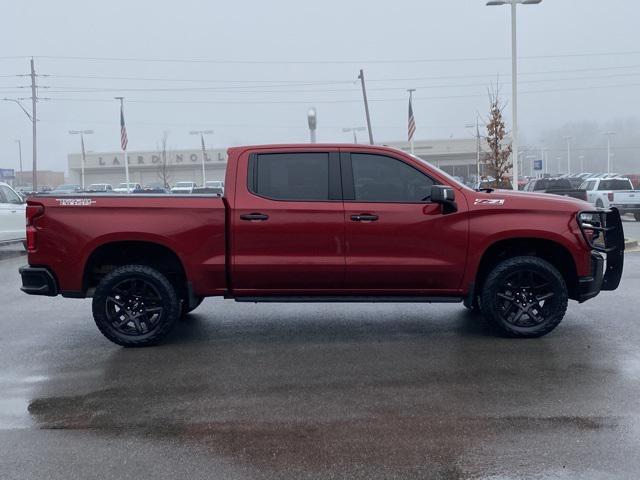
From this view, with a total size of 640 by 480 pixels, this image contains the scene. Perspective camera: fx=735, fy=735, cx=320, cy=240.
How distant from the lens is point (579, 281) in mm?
7285

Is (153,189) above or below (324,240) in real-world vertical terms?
above

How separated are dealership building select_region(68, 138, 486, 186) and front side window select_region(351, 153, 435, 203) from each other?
204 ft

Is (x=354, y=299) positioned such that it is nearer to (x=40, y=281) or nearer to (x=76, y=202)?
(x=76, y=202)

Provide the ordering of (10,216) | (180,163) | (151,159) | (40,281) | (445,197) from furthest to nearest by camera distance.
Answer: (151,159) < (180,163) < (10,216) < (40,281) < (445,197)

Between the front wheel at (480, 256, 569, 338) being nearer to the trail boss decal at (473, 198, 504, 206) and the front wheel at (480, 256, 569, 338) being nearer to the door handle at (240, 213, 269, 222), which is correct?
the trail boss decal at (473, 198, 504, 206)

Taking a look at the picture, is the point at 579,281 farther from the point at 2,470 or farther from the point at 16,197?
the point at 16,197

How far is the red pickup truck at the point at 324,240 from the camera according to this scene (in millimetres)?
7191

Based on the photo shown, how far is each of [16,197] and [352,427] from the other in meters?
15.3

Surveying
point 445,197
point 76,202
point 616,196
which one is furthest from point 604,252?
point 616,196

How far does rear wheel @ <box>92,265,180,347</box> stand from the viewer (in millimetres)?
7316

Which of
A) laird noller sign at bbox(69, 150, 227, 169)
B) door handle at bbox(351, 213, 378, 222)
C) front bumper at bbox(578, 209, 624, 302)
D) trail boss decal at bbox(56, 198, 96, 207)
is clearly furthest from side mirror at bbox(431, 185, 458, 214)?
laird noller sign at bbox(69, 150, 227, 169)

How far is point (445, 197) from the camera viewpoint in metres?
6.98

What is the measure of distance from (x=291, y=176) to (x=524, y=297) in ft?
8.69

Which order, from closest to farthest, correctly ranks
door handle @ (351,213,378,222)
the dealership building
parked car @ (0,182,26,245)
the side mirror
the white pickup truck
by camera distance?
the side mirror < door handle @ (351,213,378,222) < parked car @ (0,182,26,245) < the white pickup truck < the dealership building
